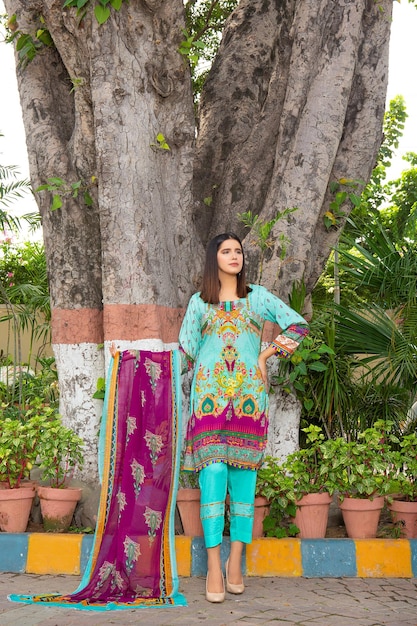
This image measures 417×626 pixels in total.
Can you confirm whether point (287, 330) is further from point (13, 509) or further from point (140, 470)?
point (13, 509)

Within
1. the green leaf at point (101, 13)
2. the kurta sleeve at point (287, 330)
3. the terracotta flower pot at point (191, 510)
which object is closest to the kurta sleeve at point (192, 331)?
the kurta sleeve at point (287, 330)

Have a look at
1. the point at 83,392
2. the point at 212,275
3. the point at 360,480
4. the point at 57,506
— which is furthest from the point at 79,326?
the point at 360,480

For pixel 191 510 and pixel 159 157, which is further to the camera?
pixel 159 157

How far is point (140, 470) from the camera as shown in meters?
4.38

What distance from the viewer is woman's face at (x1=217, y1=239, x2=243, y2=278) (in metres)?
4.18

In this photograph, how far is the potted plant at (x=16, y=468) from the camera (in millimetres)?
4586

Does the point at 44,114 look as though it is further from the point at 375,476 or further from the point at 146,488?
the point at 375,476

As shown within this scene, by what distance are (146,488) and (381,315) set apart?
223 cm

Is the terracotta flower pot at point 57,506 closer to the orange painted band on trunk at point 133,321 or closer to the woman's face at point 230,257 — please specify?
the orange painted band on trunk at point 133,321

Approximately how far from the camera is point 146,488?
4355mm

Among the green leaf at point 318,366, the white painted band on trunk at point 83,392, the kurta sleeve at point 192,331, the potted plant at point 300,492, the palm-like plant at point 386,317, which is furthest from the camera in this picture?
the palm-like plant at point 386,317

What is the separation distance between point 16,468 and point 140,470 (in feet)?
2.68

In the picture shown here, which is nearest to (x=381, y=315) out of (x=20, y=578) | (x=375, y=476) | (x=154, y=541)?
(x=375, y=476)

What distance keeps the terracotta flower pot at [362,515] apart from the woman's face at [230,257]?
148 centimetres
